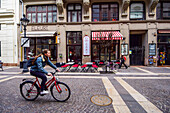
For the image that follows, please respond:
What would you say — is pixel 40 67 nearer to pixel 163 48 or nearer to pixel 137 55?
pixel 137 55

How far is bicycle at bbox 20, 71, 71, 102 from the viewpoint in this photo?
3.31 meters

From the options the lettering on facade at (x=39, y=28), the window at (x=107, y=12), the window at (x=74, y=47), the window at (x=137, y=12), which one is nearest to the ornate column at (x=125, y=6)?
the window at (x=107, y=12)

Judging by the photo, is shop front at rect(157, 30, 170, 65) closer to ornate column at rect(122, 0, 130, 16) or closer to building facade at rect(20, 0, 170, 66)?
building facade at rect(20, 0, 170, 66)

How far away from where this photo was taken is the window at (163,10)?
12.4 metres

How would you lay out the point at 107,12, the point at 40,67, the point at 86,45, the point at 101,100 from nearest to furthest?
the point at 40,67
the point at 101,100
the point at 86,45
the point at 107,12

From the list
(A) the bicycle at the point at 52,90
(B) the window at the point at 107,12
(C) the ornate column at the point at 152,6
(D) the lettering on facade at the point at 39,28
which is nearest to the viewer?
(A) the bicycle at the point at 52,90

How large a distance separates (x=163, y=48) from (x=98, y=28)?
9772 mm

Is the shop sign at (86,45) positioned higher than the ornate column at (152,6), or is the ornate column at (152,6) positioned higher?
the ornate column at (152,6)

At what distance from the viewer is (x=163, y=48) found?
1263 centimetres

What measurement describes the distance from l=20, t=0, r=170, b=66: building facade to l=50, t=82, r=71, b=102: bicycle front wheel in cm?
938

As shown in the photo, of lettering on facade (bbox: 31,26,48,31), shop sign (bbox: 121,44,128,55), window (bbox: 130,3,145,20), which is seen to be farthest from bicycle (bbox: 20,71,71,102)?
window (bbox: 130,3,145,20)

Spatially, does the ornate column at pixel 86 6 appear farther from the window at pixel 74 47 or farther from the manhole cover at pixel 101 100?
the manhole cover at pixel 101 100

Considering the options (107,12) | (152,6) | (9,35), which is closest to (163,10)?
(152,6)

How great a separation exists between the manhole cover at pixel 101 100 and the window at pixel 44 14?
12998 millimetres
